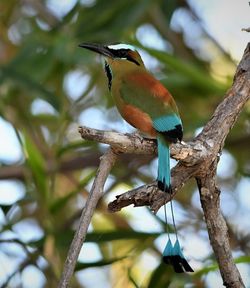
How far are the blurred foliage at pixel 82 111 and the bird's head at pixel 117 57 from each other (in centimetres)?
42

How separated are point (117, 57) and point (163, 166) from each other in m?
0.57

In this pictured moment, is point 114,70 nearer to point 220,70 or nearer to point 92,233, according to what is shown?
point 92,233

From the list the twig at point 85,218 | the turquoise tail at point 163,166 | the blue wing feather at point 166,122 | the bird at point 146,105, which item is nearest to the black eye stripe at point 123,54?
the bird at point 146,105

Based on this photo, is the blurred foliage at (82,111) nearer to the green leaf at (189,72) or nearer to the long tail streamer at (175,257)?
the green leaf at (189,72)

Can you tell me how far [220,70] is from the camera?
316 centimetres

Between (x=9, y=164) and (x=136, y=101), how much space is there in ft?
4.34

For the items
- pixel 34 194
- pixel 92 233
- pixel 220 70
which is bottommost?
pixel 92 233

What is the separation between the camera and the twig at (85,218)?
4.42ft

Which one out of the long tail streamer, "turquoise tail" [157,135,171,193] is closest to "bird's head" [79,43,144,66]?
"turquoise tail" [157,135,171,193]

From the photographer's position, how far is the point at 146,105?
5.92ft

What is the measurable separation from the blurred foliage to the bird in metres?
0.45

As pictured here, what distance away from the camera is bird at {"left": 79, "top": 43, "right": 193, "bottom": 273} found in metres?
1.55

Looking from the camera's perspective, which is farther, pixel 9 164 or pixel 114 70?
pixel 9 164

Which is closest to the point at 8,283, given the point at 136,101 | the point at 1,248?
the point at 1,248
